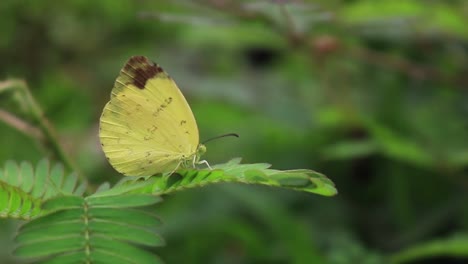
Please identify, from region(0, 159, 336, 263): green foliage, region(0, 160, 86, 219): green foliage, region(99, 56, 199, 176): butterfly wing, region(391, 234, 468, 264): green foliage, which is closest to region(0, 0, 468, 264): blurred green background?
region(391, 234, 468, 264): green foliage

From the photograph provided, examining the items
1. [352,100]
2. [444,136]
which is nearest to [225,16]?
[352,100]

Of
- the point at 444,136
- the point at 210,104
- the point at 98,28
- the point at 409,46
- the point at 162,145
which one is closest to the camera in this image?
the point at 162,145

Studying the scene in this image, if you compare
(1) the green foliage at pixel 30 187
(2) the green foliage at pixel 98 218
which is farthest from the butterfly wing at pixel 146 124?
(2) the green foliage at pixel 98 218

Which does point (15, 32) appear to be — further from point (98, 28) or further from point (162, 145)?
point (162, 145)

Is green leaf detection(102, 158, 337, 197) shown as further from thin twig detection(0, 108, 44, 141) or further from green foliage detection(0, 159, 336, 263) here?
thin twig detection(0, 108, 44, 141)

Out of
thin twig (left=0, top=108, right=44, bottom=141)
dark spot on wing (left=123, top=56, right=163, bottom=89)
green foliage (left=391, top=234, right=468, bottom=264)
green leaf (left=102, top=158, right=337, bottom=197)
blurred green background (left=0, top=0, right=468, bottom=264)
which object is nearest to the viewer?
green leaf (left=102, top=158, right=337, bottom=197)

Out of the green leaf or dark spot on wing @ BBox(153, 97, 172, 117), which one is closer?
the green leaf
